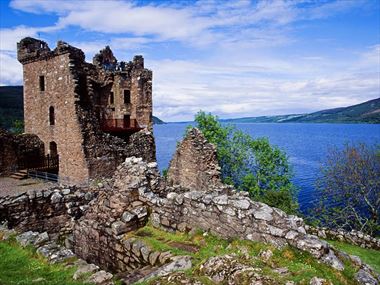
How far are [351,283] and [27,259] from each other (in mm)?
7807

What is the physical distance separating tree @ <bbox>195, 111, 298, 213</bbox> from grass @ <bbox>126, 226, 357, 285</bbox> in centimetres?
2897

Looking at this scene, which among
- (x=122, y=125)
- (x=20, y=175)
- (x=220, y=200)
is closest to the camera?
(x=220, y=200)

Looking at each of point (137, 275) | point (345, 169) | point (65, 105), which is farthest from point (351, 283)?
point (345, 169)

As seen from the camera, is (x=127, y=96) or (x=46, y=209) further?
(x=127, y=96)

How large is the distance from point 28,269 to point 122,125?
38324mm

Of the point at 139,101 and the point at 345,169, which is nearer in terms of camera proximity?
the point at 345,169

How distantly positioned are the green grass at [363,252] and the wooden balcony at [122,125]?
30.9 m

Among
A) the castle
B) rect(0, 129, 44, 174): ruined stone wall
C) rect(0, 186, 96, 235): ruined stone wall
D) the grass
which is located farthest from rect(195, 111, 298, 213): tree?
the grass

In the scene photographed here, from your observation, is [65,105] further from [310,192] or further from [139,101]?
[310,192]

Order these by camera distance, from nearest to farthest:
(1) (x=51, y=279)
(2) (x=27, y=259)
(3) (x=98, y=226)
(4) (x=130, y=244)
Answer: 1. (1) (x=51, y=279)
2. (2) (x=27, y=259)
3. (4) (x=130, y=244)
4. (3) (x=98, y=226)

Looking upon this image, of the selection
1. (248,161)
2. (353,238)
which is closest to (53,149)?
(248,161)

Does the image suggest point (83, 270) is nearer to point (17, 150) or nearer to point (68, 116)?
point (68, 116)

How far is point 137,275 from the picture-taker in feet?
26.1

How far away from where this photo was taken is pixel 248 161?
44.0 meters
